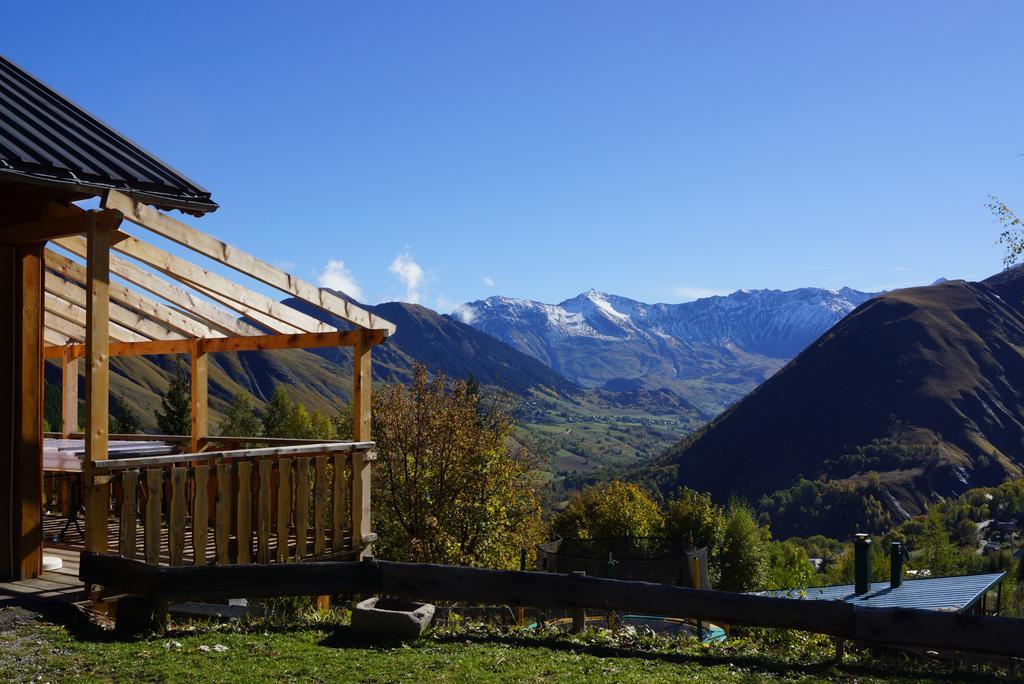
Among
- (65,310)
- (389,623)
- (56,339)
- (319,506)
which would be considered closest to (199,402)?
(65,310)

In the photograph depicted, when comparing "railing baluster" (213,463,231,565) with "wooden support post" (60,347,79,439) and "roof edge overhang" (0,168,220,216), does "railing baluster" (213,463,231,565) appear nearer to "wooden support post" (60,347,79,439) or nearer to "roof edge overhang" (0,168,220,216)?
"roof edge overhang" (0,168,220,216)

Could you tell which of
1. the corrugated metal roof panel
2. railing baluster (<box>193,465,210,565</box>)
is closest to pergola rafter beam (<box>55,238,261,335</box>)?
railing baluster (<box>193,465,210,565</box>)

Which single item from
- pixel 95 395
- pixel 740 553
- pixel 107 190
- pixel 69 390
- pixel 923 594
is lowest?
pixel 740 553

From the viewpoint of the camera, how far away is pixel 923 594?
60.1 ft

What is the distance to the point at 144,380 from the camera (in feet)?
465

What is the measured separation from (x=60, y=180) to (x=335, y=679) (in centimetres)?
454

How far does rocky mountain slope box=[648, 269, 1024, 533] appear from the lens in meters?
147

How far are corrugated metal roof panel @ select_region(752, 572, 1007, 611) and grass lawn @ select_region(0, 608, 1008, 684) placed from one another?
9.87 meters

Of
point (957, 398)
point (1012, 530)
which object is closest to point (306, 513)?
point (1012, 530)

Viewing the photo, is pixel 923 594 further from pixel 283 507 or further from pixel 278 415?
pixel 278 415

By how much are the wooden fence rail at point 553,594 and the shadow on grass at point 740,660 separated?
174 mm

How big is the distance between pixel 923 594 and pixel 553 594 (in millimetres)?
14917

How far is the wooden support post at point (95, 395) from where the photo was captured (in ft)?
22.2

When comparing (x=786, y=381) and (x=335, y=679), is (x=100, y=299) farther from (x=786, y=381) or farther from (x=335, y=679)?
(x=786, y=381)
